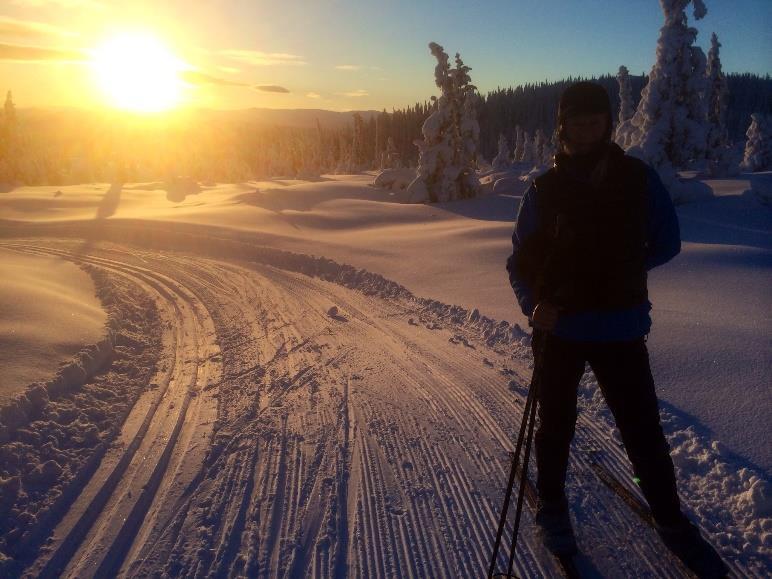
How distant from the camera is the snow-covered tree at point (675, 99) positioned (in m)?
25.0

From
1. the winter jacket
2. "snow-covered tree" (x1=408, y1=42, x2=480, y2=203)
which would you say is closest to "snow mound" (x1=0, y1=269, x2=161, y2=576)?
the winter jacket

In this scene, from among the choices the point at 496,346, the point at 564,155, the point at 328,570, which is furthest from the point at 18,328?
the point at 564,155

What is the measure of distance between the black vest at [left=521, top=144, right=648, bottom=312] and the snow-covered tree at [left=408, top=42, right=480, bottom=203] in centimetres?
2611

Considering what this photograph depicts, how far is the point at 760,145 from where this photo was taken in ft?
137

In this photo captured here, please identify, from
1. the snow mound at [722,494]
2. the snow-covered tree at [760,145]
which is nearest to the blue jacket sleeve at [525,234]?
the snow mound at [722,494]

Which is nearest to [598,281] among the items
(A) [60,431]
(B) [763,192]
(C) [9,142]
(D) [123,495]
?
(D) [123,495]

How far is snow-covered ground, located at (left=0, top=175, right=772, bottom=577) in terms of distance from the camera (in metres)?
3.10

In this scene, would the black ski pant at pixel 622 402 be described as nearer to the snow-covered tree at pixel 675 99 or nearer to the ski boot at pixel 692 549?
the ski boot at pixel 692 549

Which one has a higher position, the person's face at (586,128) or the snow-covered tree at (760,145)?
the snow-covered tree at (760,145)

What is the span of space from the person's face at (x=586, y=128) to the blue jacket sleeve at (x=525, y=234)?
328mm

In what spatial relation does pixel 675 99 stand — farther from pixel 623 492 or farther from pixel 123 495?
pixel 123 495

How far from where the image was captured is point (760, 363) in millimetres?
5234

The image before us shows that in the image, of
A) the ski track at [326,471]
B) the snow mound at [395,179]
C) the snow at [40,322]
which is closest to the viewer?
the ski track at [326,471]

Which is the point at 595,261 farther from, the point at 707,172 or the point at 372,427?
the point at 707,172
